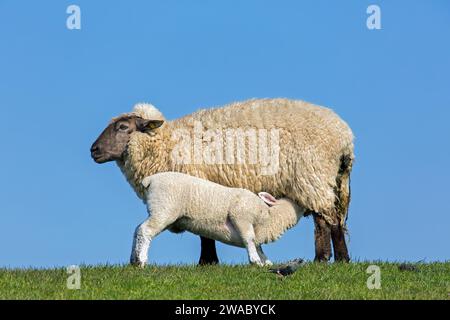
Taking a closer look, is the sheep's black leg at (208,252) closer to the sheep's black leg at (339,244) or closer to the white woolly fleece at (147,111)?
the sheep's black leg at (339,244)

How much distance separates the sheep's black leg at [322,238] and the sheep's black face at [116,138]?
3.36m

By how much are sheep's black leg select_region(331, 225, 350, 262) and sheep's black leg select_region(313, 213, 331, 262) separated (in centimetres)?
26

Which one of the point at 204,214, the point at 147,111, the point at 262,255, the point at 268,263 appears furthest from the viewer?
the point at 147,111

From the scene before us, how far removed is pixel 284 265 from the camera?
1334 centimetres

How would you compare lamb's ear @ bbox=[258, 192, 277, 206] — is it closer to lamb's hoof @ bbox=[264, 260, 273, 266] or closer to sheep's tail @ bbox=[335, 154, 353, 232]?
lamb's hoof @ bbox=[264, 260, 273, 266]

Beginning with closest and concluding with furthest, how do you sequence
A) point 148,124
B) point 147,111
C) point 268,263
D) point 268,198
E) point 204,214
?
point 268,263 < point 204,214 < point 268,198 < point 148,124 < point 147,111

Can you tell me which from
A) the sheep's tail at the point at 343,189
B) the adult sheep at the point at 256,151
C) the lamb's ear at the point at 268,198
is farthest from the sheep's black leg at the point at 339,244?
the lamb's ear at the point at 268,198

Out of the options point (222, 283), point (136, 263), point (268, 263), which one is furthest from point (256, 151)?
point (222, 283)

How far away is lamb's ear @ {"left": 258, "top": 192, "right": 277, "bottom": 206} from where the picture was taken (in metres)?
15.0

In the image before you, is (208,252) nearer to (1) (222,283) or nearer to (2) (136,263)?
(2) (136,263)

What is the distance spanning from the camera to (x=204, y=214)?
1435cm

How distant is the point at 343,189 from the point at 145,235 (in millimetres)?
4085

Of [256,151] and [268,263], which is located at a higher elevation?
[256,151]
